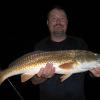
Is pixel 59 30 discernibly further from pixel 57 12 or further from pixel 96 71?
pixel 96 71

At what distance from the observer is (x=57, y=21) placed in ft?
14.8

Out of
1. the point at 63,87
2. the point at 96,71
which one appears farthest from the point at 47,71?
the point at 96,71

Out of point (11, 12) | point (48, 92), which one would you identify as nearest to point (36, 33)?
point (11, 12)

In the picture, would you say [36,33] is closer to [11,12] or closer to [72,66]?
[11,12]

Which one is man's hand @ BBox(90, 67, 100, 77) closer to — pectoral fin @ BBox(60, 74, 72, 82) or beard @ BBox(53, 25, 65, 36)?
pectoral fin @ BBox(60, 74, 72, 82)

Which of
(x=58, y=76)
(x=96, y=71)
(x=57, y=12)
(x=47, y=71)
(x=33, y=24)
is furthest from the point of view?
(x=33, y=24)

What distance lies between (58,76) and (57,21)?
2.68ft

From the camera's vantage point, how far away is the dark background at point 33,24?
20.5m

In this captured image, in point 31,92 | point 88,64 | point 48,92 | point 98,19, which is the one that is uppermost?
point 88,64

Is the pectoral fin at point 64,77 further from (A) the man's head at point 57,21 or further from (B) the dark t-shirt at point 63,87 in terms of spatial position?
(A) the man's head at point 57,21

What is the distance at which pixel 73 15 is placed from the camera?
28.3 metres

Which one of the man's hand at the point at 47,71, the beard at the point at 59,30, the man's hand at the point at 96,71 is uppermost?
the beard at the point at 59,30

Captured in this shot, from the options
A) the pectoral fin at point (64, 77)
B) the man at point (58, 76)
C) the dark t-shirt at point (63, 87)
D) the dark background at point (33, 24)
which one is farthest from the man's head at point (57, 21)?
the dark background at point (33, 24)

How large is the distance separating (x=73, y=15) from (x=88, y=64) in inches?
957
